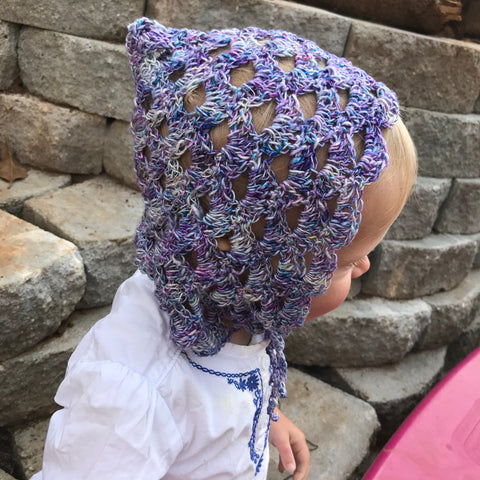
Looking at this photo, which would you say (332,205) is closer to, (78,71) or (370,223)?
(370,223)

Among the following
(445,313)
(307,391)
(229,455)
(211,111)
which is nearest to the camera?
(211,111)

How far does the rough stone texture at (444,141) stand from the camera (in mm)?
2029

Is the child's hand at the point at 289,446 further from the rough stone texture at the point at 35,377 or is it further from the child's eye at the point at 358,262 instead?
the rough stone texture at the point at 35,377

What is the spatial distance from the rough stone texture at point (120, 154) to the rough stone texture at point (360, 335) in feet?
3.20

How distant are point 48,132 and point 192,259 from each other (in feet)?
4.49

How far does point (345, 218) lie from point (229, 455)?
0.56 meters

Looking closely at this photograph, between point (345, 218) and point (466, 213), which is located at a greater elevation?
point (345, 218)

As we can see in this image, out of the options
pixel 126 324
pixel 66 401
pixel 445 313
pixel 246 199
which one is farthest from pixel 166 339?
pixel 445 313

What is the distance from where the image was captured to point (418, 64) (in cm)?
191

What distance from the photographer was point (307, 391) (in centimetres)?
215

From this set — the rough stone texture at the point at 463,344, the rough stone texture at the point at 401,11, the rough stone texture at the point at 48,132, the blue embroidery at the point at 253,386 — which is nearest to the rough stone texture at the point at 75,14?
the rough stone texture at the point at 48,132

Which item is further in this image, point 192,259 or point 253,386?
point 253,386

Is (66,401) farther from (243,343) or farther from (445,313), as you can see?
(445,313)

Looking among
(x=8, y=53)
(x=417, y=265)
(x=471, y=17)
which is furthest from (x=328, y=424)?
(x=8, y=53)
